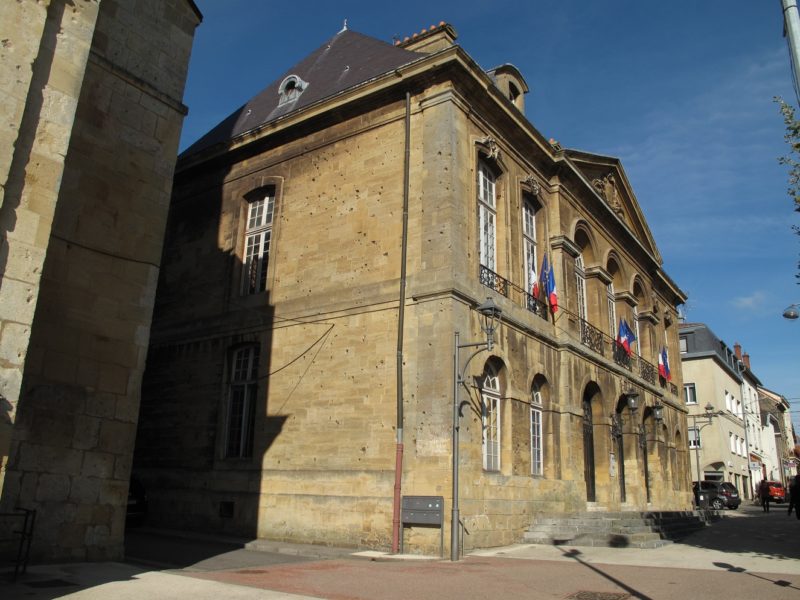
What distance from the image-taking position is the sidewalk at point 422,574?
21.2 feet

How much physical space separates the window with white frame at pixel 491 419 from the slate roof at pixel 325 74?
21.9 ft

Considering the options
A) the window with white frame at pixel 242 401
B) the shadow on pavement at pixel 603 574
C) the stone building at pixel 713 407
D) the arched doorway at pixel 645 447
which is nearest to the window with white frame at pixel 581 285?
the arched doorway at pixel 645 447

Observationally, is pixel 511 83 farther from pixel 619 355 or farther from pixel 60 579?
pixel 60 579

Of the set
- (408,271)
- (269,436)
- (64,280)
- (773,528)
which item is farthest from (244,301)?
(773,528)

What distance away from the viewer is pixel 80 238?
26.7 feet

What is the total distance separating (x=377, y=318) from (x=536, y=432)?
4520mm

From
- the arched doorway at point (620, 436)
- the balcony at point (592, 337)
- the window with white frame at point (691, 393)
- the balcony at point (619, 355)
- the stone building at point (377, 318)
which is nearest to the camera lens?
the stone building at point (377, 318)

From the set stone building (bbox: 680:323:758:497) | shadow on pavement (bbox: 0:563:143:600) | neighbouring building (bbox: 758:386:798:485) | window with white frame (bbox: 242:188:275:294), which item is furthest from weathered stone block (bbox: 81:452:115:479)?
neighbouring building (bbox: 758:386:798:485)

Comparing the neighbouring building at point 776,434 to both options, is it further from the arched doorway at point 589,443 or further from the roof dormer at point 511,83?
the roof dormer at point 511,83

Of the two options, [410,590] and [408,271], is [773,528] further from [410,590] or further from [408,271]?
[410,590]

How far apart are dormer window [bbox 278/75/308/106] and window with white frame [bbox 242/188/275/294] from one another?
9.50 feet

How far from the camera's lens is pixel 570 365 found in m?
15.6

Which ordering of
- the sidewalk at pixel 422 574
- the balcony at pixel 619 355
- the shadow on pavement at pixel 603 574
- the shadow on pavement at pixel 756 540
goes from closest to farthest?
1. the sidewalk at pixel 422 574
2. the shadow on pavement at pixel 603 574
3. the shadow on pavement at pixel 756 540
4. the balcony at pixel 619 355

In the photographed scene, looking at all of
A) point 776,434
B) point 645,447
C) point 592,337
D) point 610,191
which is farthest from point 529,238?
point 776,434
